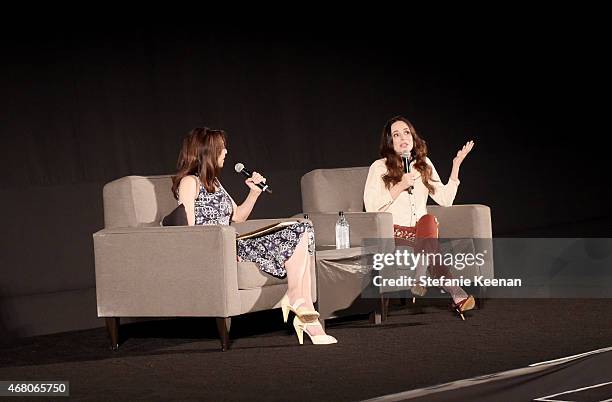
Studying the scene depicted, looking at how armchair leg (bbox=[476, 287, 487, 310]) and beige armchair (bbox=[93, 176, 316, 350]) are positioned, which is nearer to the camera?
beige armchair (bbox=[93, 176, 316, 350])

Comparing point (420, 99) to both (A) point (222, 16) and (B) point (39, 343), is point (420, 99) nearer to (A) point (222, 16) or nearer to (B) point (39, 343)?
(A) point (222, 16)

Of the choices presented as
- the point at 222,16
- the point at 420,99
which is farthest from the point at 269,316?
the point at 420,99

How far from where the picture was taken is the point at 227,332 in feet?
17.1

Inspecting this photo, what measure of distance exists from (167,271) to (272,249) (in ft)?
1.66

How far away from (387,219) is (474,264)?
56cm

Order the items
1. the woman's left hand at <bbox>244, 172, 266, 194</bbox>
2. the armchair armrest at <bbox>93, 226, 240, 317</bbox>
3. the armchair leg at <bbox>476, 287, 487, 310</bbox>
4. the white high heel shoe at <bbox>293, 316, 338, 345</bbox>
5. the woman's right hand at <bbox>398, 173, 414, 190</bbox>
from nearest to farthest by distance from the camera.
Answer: the armchair armrest at <bbox>93, 226, 240, 317</bbox>
the white high heel shoe at <bbox>293, 316, 338, 345</bbox>
the woman's left hand at <bbox>244, 172, 266, 194</bbox>
the woman's right hand at <bbox>398, 173, 414, 190</bbox>
the armchair leg at <bbox>476, 287, 487, 310</bbox>

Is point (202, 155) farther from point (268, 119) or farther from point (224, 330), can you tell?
point (268, 119)

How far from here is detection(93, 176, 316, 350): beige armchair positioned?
5.15m

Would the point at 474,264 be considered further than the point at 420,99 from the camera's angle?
No

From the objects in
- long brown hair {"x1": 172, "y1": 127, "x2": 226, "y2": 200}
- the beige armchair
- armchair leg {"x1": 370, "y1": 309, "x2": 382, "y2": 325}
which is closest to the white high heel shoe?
the beige armchair

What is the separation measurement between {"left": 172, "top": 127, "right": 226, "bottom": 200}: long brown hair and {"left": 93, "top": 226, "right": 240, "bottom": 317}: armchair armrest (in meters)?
0.32

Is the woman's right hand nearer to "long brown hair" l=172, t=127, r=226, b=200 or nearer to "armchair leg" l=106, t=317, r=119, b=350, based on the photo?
"long brown hair" l=172, t=127, r=226, b=200

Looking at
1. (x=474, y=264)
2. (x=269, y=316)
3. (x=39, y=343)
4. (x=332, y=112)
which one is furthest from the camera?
(x=332, y=112)

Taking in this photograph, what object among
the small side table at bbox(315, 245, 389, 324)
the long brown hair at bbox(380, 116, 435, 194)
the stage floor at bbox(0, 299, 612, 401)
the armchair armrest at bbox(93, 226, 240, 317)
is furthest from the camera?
the long brown hair at bbox(380, 116, 435, 194)
